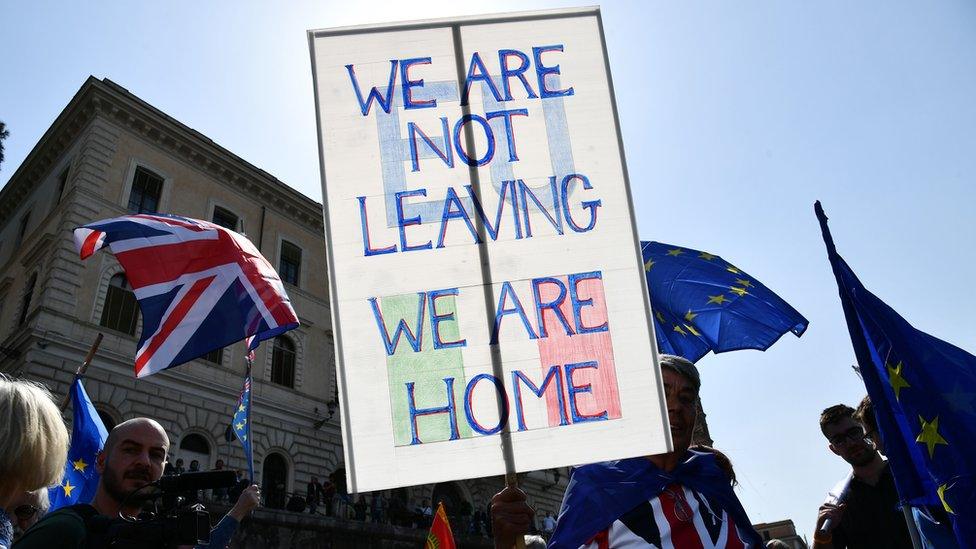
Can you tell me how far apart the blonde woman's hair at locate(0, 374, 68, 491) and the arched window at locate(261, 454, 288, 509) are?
17.2m

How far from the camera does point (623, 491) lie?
223 cm

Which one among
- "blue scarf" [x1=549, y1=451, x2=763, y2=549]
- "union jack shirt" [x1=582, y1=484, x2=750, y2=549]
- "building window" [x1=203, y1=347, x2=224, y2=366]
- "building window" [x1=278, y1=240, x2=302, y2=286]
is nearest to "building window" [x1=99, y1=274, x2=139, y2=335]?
"building window" [x1=203, y1=347, x2=224, y2=366]

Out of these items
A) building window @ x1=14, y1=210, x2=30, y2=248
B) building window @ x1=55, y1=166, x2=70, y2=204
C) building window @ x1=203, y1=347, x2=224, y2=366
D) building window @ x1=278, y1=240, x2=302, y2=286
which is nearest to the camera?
building window @ x1=203, y1=347, x2=224, y2=366

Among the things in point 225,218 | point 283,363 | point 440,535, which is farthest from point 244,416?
point 225,218

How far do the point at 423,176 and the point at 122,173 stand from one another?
1880cm

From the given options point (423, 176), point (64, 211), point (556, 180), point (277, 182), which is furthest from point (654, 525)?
point (277, 182)

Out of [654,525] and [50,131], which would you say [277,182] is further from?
[654,525]

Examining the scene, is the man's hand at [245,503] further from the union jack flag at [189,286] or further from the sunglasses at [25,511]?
the union jack flag at [189,286]

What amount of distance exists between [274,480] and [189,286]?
14780 mm

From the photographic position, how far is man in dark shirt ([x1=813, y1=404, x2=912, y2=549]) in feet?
11.0

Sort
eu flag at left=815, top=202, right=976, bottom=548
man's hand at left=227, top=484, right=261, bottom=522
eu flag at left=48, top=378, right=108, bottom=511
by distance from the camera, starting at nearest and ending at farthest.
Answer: eu flag at left=815, top=202, right=976, bottom=548
man's hand at left=227, top=484, right=261, bottom=522
eu flag at left=48, top=378, right=108, bottom=511

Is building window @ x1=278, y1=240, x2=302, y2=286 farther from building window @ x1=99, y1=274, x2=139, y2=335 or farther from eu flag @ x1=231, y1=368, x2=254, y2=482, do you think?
eu flag @ x1=231, y1=368, x2=254, y2=482

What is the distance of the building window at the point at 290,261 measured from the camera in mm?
22922

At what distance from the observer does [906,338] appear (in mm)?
3551
